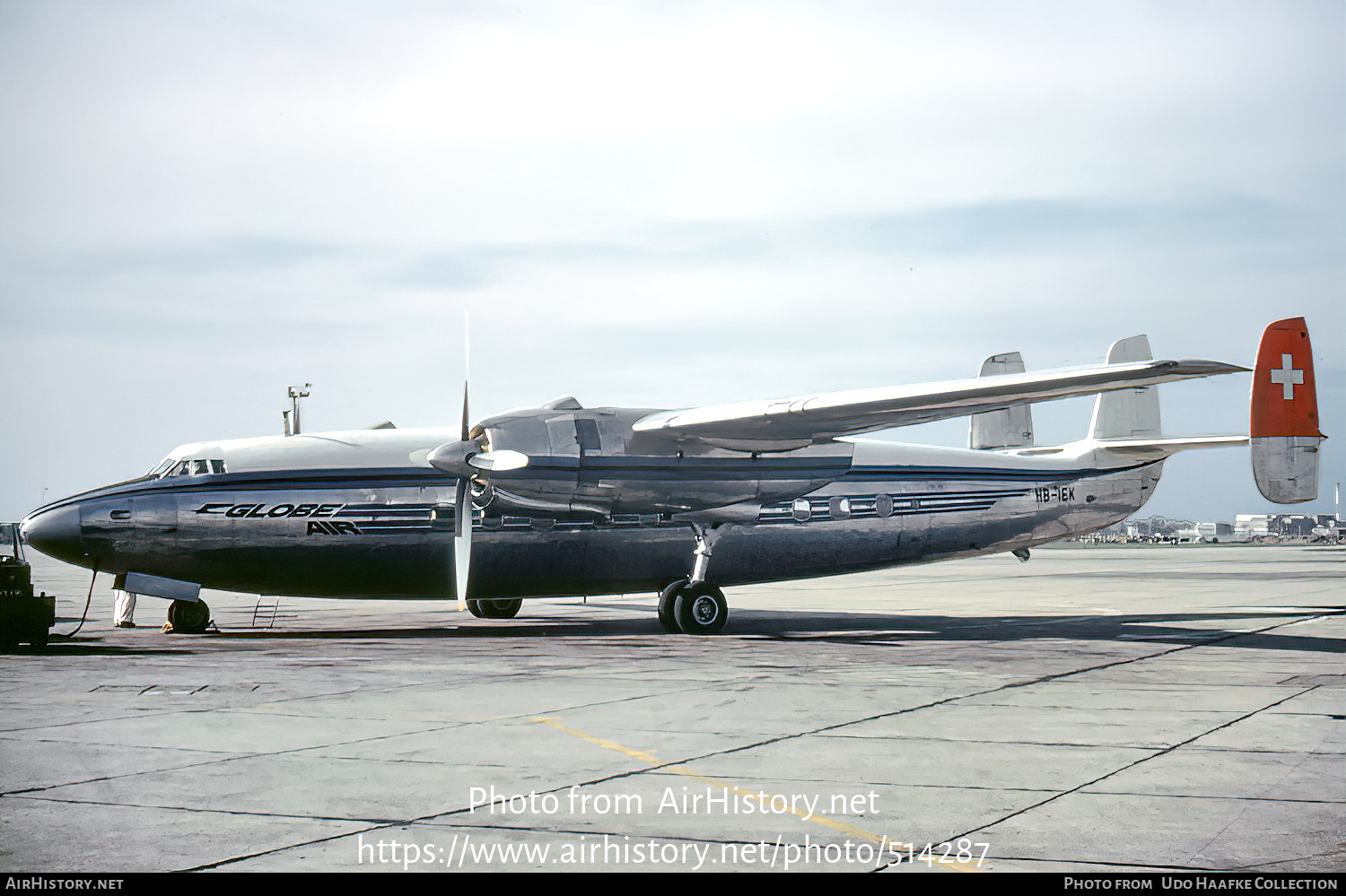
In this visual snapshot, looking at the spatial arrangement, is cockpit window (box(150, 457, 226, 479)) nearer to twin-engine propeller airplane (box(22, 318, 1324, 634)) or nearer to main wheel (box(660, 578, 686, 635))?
twin-engine propeller airplane (box(22, 318, 1324, 634))

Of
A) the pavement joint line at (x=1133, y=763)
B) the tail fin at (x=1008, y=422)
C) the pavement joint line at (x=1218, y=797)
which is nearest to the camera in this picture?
the pavement joint line at (x=1133, y=763)

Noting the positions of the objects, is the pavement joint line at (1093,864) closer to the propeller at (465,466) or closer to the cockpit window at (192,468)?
the propeller at (465,466)

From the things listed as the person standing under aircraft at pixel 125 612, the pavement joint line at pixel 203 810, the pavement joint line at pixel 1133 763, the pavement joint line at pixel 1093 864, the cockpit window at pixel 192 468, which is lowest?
the person standing under aircraft at pixel 125 612

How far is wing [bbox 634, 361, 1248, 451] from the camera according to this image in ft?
57.8

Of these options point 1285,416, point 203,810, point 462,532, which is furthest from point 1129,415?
point 203,810

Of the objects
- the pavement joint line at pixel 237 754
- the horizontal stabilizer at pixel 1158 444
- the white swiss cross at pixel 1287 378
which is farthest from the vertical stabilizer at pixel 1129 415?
the pavement joint line at pixel 237 754

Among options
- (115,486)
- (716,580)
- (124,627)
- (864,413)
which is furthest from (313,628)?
(864,413)

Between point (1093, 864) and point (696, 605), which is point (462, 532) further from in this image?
point (1093, 864)

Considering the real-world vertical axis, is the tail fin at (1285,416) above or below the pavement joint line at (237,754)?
above

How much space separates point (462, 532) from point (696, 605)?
5023 millimetres

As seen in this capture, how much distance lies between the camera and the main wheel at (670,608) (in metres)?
23.5

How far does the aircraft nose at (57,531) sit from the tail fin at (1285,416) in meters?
22.7

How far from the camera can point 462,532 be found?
21.9m

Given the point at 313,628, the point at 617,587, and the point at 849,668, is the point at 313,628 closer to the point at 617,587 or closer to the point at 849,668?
the point at 617,587
